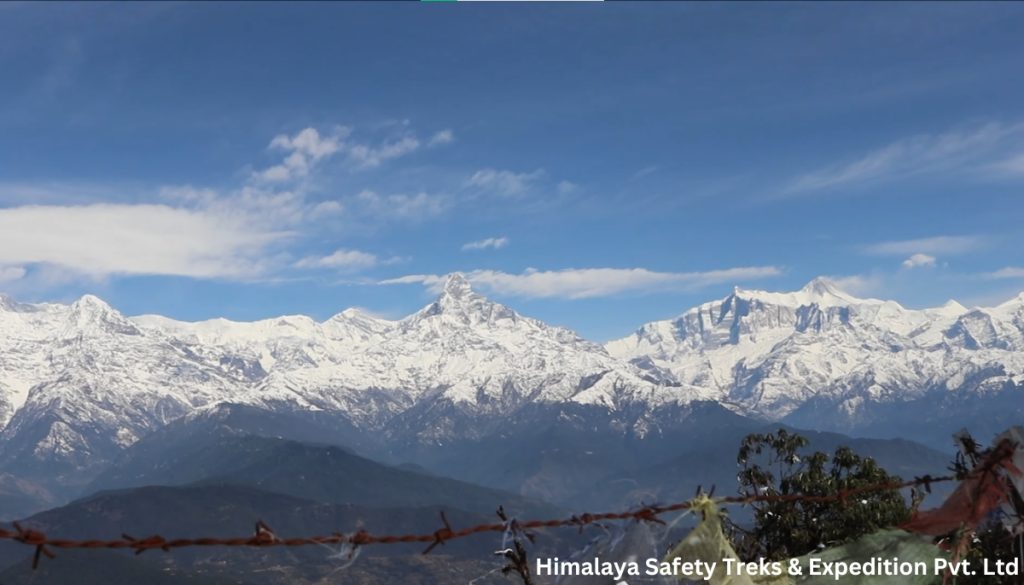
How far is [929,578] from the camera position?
18.0 feet

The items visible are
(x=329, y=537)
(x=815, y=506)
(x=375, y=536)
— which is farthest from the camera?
(x=815, y=506)

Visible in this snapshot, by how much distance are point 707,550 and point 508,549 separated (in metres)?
1.36

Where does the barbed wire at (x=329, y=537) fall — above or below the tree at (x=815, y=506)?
above

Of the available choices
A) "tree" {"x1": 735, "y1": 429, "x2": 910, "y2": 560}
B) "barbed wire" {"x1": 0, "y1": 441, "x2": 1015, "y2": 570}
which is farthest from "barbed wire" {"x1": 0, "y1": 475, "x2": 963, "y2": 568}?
"tree" {"x1": 735, "y1": 429, "x2": 910, "y2": 560}

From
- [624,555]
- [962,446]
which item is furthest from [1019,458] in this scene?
[624,555]

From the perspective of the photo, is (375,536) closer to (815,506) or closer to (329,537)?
(329,537)

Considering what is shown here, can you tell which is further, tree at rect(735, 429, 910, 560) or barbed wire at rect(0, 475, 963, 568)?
tree at rect(735, 429, 910, 560)

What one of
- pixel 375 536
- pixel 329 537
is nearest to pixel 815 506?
pixel 375 536

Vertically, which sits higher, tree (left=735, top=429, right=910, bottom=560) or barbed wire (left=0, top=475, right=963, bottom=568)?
barbed wire (left=0, top=475, right=963, bottom=568)

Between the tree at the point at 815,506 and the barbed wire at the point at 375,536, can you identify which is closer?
the barbed wire at the point at 375,536

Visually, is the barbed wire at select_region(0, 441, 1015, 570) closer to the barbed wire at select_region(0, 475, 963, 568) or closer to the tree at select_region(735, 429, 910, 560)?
the barbed wire at select_region(0, 475, 963, 568)

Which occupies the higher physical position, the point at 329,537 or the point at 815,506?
the point at 329,537

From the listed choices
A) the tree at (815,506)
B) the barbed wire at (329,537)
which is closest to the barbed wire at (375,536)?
the barbed wire at (329,537)

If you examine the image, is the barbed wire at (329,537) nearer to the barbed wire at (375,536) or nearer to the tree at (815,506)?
the barbed wire at (375,536)
